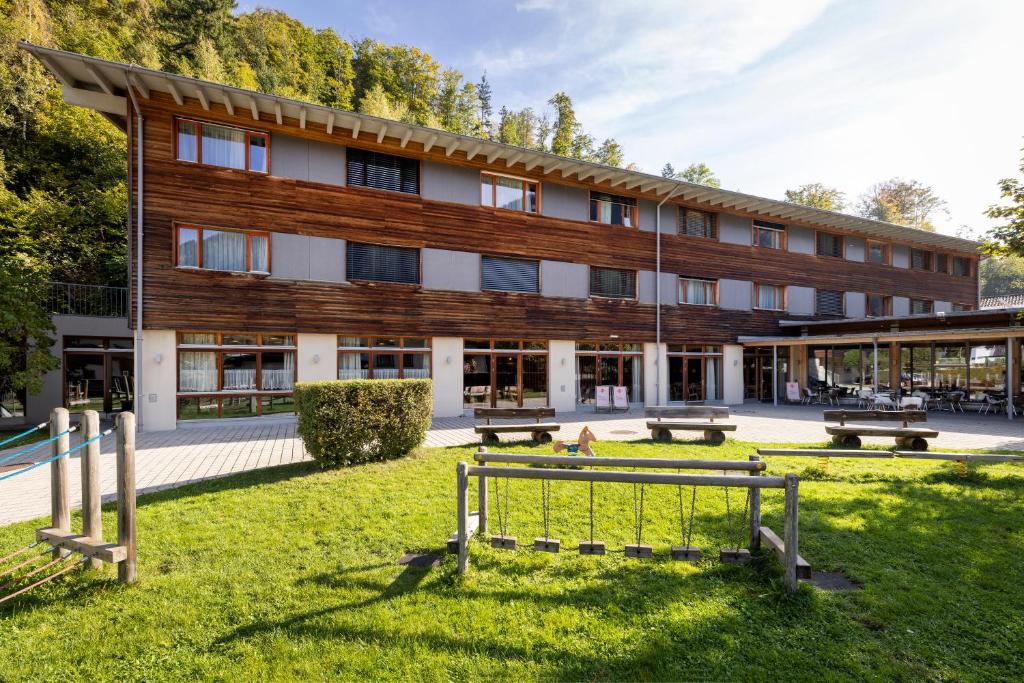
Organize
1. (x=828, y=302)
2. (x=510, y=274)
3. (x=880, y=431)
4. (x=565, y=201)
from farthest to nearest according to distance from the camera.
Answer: (x=828, y=302), (x=565, y=201), (x=510, y=274), (x=880, y=431)

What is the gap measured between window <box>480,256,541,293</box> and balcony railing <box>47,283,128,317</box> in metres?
13.4

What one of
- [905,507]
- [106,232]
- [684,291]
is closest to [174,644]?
[905,507]

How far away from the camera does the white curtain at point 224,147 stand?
12453 millimetres

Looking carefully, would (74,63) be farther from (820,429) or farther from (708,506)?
(820,429)

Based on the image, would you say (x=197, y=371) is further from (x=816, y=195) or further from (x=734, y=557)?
(x=816, y=195)

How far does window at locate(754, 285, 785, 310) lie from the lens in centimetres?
2106

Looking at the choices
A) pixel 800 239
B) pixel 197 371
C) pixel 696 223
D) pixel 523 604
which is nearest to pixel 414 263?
pixel 197 371

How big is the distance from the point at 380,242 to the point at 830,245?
21481 millimetres

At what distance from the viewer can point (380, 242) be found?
14211 millimetres

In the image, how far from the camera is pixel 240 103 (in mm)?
12258

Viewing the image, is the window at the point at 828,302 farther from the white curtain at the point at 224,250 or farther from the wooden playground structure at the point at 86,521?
the wooden playground structure at the point at 86,521

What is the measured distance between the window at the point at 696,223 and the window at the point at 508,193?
6857 millimetres

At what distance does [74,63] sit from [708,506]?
Answer: 15.8 metres

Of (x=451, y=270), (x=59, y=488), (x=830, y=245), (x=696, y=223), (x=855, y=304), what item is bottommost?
(x=59, y=488)
